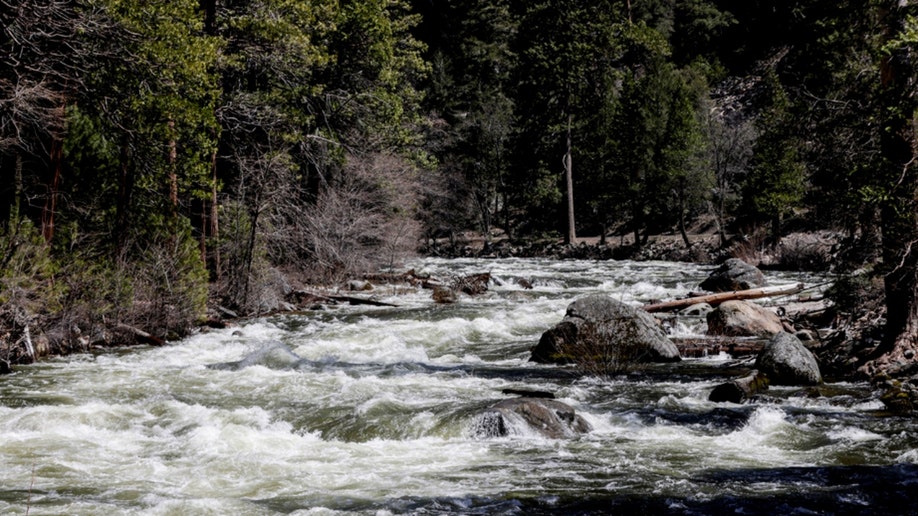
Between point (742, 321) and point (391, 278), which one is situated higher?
point (391, 278)

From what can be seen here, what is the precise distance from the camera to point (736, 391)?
426 inches

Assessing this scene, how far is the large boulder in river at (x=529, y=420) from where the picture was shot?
371 inches

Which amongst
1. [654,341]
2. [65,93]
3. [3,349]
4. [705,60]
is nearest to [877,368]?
[654,341]

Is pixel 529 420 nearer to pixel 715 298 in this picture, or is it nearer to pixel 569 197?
pixel 715 298

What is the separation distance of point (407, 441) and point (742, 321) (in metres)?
9.28

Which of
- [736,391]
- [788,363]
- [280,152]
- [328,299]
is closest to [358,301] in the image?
[328,299]

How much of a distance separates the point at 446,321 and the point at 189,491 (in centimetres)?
1175

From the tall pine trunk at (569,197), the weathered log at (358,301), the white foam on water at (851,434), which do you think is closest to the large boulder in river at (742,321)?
the white foam on water at (851,434)

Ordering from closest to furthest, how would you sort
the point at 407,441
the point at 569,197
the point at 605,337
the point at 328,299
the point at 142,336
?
the point at 407,441 → the point at 605,337 → the point at 142,336 → the point at 328,299 → the point at 569,197

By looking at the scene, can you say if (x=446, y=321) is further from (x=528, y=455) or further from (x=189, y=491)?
(x=189, y=491)

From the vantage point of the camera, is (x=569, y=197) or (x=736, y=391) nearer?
(x=736, y=391)

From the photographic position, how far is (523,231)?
6238 centimetres

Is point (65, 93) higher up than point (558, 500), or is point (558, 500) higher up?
point (65, 93)

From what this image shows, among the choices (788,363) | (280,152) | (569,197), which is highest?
(280,152)
